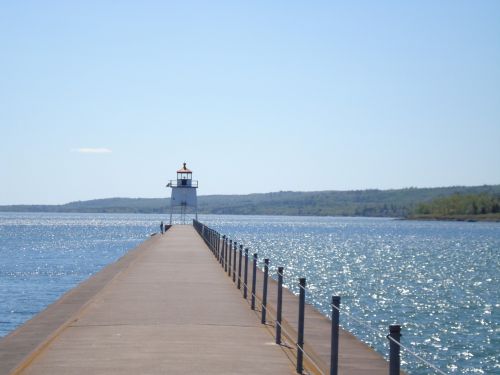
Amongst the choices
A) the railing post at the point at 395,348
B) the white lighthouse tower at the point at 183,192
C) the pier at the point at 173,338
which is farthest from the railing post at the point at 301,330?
the white lighthouse tower at the point at 183,192

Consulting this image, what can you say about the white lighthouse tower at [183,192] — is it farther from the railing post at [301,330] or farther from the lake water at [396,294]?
the railing post at [301,330]

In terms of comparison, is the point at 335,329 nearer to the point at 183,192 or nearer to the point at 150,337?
the point at 150,337

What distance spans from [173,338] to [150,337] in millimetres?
355

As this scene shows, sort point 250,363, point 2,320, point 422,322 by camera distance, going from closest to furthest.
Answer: point 250,363
point 2,320
point 422,322

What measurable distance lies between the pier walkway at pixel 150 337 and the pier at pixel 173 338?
0.01 meters

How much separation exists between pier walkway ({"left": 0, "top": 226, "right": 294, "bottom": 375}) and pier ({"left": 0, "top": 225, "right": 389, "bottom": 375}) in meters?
0.01

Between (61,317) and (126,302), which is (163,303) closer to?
(126,302)

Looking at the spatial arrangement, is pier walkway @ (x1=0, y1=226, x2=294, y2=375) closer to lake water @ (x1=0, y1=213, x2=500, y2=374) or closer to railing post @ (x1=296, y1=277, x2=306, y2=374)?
railing post @ (x1=296, y1=277, x2=306, y2=374)

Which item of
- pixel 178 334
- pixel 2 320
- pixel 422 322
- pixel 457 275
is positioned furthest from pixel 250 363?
pixel 457 275

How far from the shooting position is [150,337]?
12.2 m

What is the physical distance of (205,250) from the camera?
1491 inches

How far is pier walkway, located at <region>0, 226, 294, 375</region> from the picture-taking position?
10.1m

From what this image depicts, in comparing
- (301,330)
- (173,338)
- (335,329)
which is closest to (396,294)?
(173,338)

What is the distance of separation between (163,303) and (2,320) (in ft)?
28.3
